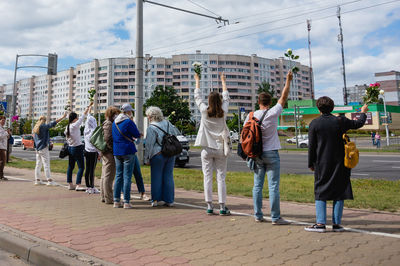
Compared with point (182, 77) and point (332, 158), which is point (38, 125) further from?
point (182, 77)

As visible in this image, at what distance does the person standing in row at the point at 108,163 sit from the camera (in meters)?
6.28

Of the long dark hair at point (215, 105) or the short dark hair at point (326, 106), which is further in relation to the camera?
the long dark hair at point (215, 105)

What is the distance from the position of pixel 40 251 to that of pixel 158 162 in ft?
8.87

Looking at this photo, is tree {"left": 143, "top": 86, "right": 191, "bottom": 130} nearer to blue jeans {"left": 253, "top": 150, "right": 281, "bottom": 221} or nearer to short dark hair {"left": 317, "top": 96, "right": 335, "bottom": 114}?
blue jeans {"left": 253, "top": 150, "right": 281, "bottom": 221}

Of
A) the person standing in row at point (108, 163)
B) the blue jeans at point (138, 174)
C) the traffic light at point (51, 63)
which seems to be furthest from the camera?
the traffic light at point (51, 63)

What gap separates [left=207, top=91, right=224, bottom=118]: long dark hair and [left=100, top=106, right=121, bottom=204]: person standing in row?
2218 millimetres

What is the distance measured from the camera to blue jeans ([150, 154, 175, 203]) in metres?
5.89

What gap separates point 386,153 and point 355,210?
72.2 feet

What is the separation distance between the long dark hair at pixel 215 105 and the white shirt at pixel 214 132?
7 cm

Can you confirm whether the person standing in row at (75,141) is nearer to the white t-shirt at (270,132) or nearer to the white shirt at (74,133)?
the white shirt at (74,133)

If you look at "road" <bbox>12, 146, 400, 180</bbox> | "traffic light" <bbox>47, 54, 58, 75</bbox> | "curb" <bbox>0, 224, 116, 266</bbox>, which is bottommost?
"curb" <bbox>0, 224, 116, 266</bbox>

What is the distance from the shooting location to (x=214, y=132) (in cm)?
519

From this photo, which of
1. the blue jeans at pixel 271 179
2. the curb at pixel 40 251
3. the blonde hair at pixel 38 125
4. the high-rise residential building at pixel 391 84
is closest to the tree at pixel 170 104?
the blonde hair at pixel 38 125

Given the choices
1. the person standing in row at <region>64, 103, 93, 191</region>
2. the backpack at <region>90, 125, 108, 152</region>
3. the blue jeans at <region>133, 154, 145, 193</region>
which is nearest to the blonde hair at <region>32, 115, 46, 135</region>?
the person standing in row at <region>64, 103, 93, 191</region>
